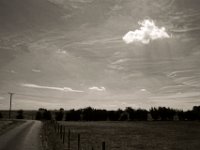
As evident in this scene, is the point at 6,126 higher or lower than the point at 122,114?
lower

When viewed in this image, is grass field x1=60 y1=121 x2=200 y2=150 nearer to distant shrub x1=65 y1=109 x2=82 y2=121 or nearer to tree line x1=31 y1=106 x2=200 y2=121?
distant shrub x1=65 y1=109 x2=82 y2=121

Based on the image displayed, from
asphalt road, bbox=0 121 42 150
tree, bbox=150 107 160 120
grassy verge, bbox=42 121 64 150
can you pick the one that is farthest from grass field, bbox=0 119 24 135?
tree, bbox=150 107 160 120

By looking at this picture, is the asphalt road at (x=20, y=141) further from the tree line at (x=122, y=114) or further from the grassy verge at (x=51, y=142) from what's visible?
the tree line at (x=122, y=114)

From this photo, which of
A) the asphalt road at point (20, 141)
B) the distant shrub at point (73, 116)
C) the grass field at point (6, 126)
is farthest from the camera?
the distant shrub at point (73, 116)

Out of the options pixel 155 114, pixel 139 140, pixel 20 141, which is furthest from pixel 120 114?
pixel 20 141

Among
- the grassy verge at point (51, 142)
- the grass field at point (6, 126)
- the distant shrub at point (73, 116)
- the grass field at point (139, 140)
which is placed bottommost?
the grass field at point (139, 140)

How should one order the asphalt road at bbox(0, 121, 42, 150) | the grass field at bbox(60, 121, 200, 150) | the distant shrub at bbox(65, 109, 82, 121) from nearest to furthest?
the asphalt road at bbox(0, 121, 42, 150), the grass field at bbox(60, 121, 200, 150), the distant shrub at bbox(65, 109, 82, 121)

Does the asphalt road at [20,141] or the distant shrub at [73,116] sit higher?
the distant shrub at [73,116]

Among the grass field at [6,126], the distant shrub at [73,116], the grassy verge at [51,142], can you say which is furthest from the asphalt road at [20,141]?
the distant shrub at [73,116]

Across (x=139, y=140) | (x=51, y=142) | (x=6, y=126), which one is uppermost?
(x=6, y=126)

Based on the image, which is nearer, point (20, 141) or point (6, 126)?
point (20, 141)

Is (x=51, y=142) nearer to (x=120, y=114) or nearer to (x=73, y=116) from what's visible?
(x=73, y=116)

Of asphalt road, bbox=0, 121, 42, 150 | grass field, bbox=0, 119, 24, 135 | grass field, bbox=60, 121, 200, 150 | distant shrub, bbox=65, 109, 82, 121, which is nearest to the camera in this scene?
asphalt road, bbox=0, 121, 42, 150

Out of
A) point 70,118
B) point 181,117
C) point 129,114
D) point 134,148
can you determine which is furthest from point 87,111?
point 134,148
